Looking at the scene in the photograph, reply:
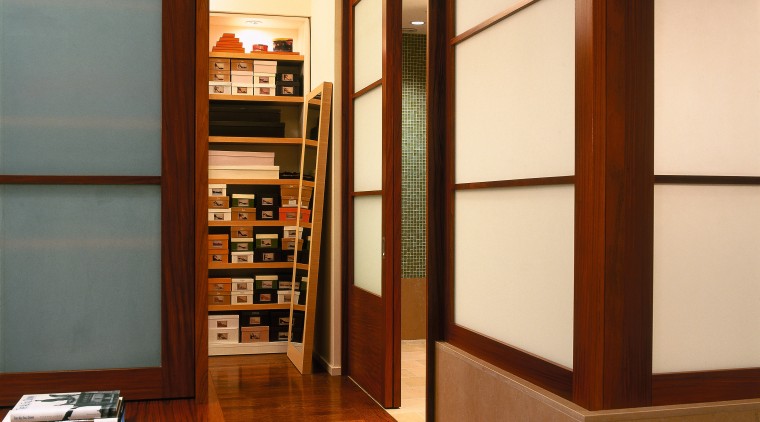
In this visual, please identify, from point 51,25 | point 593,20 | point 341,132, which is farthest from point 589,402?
point 341,132

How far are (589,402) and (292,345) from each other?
3.74 metres

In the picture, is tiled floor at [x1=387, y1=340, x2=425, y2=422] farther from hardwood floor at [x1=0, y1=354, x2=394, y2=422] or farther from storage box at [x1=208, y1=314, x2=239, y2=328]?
storage box at [x1=208, y1=314, x2=239, y2=328]

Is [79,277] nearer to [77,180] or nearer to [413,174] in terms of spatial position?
[77,180]

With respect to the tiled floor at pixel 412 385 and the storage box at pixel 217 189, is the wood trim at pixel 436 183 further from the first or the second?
the storage box at pixel 217 189

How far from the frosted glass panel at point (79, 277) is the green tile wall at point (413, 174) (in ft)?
14.1

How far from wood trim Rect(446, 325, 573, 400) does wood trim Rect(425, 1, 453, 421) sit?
11cm

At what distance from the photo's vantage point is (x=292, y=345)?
17.8ft

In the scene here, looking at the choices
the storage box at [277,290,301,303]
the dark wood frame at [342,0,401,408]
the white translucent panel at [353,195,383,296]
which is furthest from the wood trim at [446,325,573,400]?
the storage box at [277,290,301,303]

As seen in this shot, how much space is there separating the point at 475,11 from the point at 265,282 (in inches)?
133

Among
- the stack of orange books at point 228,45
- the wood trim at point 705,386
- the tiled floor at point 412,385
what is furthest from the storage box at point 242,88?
the wood trim at point 705,386

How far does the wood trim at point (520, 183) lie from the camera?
2077 mm

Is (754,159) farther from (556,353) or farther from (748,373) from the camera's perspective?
(556,353)

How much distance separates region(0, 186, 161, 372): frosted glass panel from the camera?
1.84m

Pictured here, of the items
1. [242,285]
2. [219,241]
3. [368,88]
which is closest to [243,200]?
[219,241]
